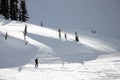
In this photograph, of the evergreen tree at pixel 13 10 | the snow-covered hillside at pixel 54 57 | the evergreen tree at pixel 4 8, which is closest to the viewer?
the snow-covered hillside at pixel 54 57

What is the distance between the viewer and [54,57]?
1908 inches

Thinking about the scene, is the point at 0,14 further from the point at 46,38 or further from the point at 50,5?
the point at 50,5

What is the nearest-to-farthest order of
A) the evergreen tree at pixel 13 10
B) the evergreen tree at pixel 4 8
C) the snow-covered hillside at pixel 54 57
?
the snow-covered hillside at pixel 54 57 → the evergreen tree at pixel 4 8 → the evergreen tree at pixel 13 10

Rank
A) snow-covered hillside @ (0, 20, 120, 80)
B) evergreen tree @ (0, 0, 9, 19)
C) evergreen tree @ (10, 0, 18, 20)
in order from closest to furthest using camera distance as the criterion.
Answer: snow-covered hillside @ (0, 20, 120, 80), evergreen tree @ (0, 0, 9, 19), evergreen tree @ (10, 0, 18, 20)

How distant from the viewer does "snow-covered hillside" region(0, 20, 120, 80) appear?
3803cm

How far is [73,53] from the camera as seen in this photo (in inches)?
2026

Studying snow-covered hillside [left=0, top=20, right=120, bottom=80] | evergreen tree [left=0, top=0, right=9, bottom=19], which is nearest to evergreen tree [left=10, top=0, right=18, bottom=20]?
evergreen tree [left=0, top=0, right=9, bottom=19]

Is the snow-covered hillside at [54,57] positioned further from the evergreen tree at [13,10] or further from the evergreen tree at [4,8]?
the evergreen tree at [13,10]

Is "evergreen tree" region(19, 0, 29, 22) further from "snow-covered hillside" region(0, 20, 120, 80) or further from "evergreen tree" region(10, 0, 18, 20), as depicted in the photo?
→ "snow-covered hillside" region(0, 20, 120, 80)

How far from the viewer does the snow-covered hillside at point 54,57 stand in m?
38.0

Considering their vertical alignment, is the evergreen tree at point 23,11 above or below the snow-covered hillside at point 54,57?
above

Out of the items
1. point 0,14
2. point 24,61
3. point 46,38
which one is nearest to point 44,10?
point 0,14

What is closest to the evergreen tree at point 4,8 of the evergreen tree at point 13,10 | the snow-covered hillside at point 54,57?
the evergreen tree at point 13,10

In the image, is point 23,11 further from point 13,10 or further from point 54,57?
point 54,57
